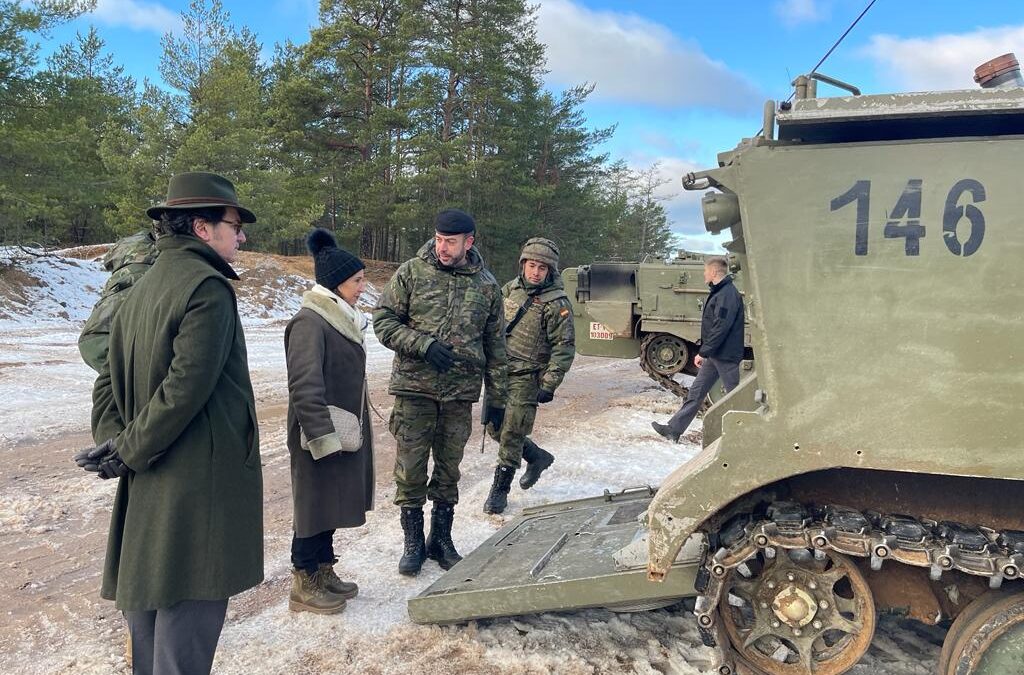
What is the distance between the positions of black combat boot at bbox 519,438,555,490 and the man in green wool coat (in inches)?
136

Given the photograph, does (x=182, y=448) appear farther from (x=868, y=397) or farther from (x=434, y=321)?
(x=868, y=397)

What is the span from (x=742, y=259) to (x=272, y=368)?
9.07 metres

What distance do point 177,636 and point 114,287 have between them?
2.10 m

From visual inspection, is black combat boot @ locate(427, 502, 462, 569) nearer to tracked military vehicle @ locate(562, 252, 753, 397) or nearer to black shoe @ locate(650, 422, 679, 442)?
black shoe @ locate(650, 422, 679, 442)

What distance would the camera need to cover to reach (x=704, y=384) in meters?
7.85

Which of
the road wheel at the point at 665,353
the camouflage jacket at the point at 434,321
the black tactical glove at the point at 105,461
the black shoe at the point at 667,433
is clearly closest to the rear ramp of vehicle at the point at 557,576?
the camouflage jacket at the point at 434,321

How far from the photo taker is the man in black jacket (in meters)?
7.55

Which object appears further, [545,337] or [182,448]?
[545,337]

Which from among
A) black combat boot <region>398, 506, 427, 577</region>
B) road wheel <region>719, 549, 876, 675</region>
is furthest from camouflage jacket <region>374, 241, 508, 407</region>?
road wheel <region>719, 549, 876, 675</region>

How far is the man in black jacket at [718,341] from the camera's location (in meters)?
7.55

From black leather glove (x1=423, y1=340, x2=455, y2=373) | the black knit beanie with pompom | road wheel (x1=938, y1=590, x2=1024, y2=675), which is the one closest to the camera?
road wheel (x1=938, y1=590, x2=1024, y2=675)

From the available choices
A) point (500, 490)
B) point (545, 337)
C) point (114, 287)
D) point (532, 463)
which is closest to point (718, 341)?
point (545, 337)

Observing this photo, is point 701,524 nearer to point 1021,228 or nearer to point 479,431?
point 1021,228

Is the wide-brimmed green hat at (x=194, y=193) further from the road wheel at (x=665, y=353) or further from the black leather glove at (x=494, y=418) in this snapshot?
the road wheel at (x=665, y=353)
